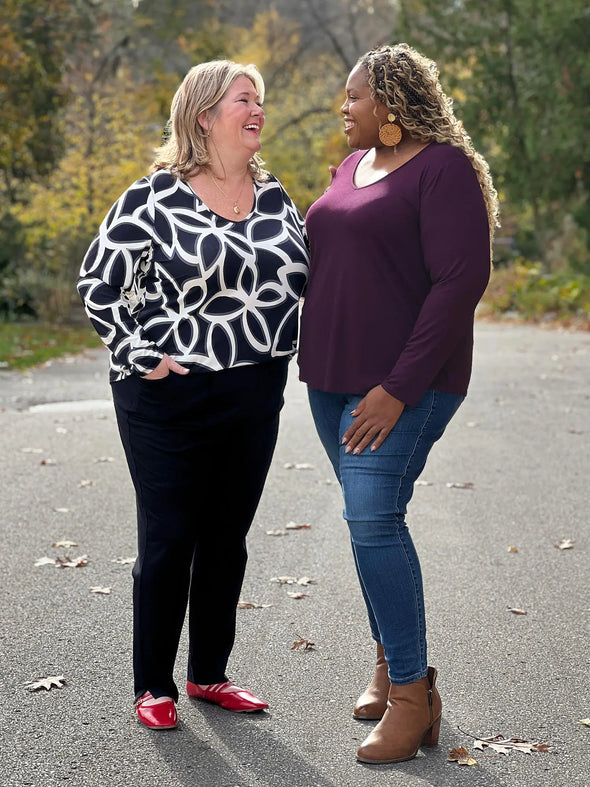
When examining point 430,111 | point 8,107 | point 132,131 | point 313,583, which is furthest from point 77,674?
point 132,131

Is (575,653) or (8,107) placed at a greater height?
(8,107)

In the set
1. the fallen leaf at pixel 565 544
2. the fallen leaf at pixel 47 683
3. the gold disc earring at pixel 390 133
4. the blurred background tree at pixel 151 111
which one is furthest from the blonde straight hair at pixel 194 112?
the blurred background tree at pixel 151 111

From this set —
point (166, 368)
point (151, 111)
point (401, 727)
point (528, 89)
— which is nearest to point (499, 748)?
point (401, 727)

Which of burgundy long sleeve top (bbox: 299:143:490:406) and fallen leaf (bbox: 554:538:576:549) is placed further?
fallen leaf (bbox: 554:538:576:549)

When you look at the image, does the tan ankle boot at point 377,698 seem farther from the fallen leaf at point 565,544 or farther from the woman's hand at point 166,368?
the fallen leaf at point 565,544

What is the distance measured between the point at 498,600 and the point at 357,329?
2114 mm

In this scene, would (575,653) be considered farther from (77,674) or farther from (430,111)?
(430,111)

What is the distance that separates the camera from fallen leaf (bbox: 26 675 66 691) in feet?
12.2

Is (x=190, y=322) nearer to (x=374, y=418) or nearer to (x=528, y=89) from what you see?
(x=374, y=418)

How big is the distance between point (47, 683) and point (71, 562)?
62.0 inches

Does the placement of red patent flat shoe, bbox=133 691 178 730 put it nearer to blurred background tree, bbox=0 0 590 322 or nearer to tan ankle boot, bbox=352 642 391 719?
tan ankle boot, bbox=352 642 391 719

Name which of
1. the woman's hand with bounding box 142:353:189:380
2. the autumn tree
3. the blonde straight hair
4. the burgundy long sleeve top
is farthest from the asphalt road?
the autumn tree

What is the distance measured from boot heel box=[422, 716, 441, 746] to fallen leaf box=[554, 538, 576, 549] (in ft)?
8.50

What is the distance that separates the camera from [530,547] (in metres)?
5.70
